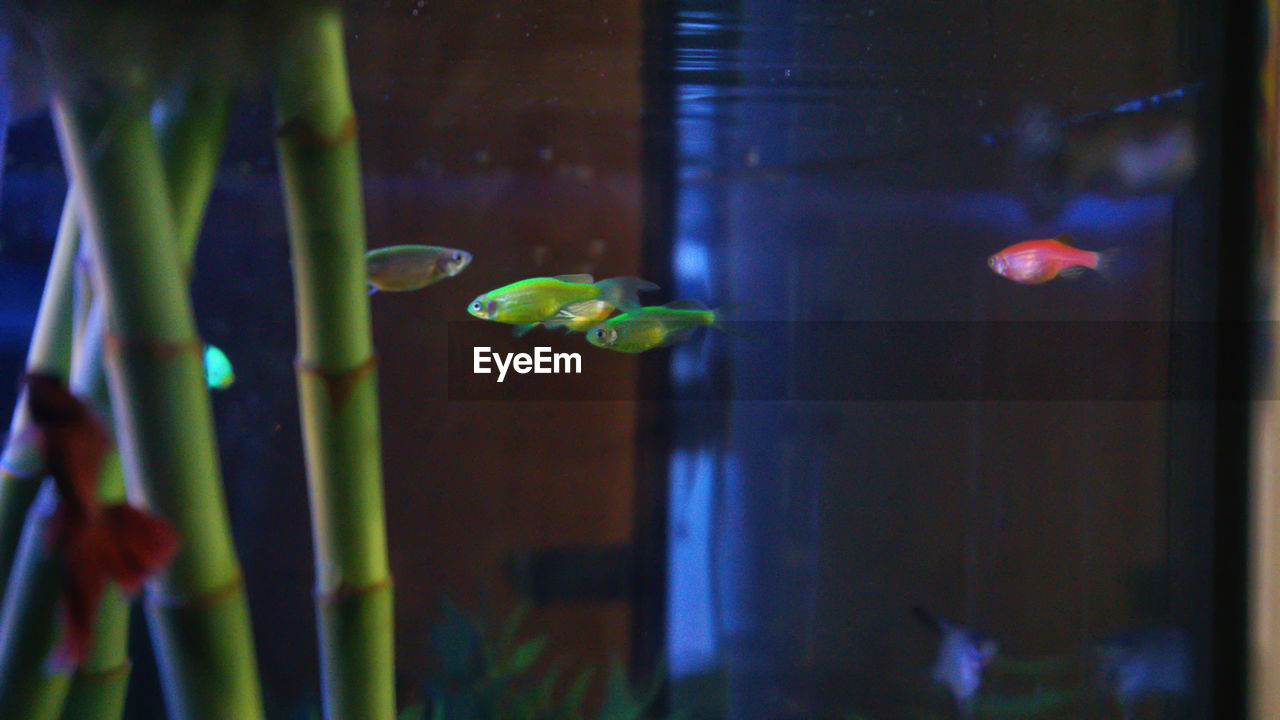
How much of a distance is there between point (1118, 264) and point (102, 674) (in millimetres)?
2969

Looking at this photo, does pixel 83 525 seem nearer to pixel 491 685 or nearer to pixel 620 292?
pixel 620 292

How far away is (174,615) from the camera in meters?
0.50

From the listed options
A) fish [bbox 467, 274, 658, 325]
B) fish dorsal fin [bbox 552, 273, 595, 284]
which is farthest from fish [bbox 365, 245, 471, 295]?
fish dorsal fin [bbox 552, 273, 595, 284]

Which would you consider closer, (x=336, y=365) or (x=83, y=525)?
(x=83, y=525)

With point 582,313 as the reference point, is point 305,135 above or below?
above

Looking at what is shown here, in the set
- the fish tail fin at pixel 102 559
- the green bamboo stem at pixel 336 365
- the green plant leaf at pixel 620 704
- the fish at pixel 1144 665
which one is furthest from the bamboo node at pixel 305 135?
the fish at pixel 1144 665

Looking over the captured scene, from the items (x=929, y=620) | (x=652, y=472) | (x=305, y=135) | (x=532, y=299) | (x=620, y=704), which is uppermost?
(x=305, y=135)

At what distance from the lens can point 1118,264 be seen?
8.17 ft

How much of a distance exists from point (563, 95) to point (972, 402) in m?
1.88

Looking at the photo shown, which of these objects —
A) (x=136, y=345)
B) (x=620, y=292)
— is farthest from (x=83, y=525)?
(x=620, y=292)

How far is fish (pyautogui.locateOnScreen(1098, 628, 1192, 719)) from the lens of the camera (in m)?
2.24

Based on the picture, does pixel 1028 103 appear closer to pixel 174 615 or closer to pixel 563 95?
pixel 563 95

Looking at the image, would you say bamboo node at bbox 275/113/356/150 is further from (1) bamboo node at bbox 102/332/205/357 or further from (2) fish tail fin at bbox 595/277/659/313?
(2) fish tail fin at bbox 595/277/659/313

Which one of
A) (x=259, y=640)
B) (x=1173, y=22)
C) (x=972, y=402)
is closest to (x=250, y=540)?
(x=259, y=640)
